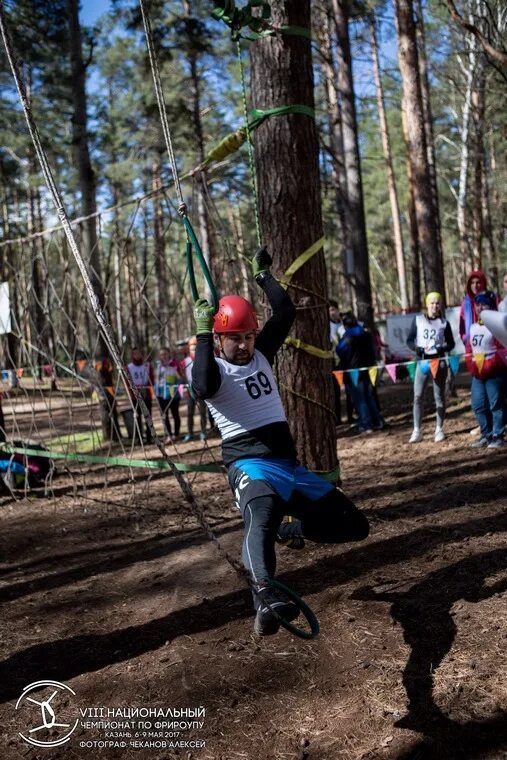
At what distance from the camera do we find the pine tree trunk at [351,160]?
43.0ft

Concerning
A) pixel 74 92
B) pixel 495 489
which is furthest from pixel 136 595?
pixel 74 92

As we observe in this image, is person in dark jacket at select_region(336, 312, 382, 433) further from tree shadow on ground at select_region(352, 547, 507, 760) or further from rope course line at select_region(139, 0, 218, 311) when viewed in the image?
rope course line at select_region(139, 0, 218, 311)

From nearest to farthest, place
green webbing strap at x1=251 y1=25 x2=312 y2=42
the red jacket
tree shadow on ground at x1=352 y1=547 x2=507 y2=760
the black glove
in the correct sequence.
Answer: tree shadow on ground at x1=352 y1=547 x2=507 y2=760 → the black glove → green webbing strap at x1=251 y1=25 x2=312 y2=42 → the red jacket

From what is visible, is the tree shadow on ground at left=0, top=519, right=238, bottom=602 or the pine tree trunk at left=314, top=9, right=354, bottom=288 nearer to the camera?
the tree shadow on ground at left=0, top=519, right=238, bottom=602

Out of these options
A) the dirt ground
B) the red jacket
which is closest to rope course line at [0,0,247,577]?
the dirt ground

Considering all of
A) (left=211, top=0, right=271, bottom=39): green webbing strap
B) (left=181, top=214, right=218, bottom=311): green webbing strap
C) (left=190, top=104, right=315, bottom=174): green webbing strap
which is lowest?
(left=181, top=214, right=218, bottom=311): green webbing strap

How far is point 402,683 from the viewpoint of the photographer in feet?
9.04

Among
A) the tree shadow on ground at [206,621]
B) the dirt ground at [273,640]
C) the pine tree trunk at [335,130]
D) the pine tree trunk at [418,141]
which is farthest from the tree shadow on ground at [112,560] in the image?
the pine tree trunk at [335,130]

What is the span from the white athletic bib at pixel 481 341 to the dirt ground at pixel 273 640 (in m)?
1.54

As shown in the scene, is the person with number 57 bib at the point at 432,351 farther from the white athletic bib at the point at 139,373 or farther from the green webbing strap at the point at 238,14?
the white athletic bib at the point at 139,373

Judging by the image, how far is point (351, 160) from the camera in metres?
13.5

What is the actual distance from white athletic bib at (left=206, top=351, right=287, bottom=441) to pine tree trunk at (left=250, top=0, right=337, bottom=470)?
1.14m

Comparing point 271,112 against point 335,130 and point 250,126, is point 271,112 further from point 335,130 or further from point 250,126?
point 335,130

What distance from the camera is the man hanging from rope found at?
327 centimetres
